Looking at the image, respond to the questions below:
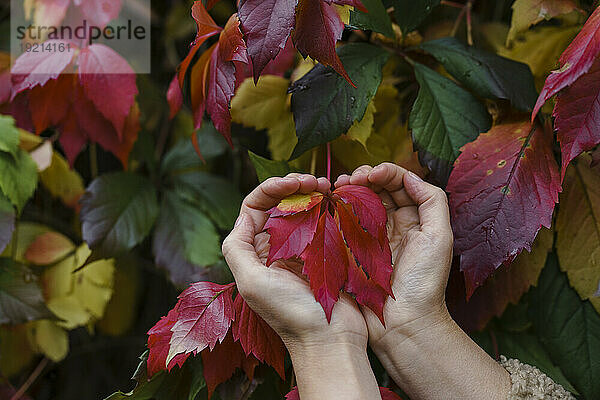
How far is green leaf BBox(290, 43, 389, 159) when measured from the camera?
605 mm

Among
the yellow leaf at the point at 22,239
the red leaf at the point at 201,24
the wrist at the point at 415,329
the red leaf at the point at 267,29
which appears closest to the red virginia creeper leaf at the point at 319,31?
the red leaf at the point at 267,29

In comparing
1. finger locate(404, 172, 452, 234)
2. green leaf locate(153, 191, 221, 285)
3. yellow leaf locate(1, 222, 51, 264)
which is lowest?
yellow leaf locate(1, 222, 51, 264)

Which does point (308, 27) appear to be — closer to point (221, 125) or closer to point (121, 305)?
point (221, 125)

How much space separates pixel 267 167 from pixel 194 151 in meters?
0.30

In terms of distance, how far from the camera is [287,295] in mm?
512

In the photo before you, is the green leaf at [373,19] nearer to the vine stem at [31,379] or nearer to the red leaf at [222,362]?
the red leaf at [222,362]

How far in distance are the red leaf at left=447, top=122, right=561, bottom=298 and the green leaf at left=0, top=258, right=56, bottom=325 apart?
1.89ft

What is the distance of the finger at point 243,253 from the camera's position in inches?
20.5

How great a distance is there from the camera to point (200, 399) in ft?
2.17

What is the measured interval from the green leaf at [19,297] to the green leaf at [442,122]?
56 cm

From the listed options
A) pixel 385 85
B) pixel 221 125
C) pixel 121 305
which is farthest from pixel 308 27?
pixel 121 305

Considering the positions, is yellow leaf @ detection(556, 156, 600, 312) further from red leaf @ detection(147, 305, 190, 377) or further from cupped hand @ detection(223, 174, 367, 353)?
red leaf @ detection(147, 305, 190, 377)

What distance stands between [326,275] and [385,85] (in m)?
0.34

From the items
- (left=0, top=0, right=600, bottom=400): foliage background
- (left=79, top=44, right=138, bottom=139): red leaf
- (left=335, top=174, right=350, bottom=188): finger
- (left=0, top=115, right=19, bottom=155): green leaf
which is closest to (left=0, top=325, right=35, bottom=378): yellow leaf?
(left=0, top=0, right=600, bottom=400): foliage background
